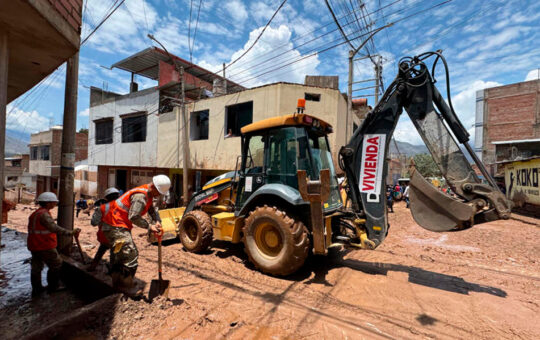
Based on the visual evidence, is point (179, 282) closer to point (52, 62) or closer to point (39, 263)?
point (39, 263)

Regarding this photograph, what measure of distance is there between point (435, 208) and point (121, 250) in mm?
4207

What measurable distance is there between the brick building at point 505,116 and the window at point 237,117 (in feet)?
58.1

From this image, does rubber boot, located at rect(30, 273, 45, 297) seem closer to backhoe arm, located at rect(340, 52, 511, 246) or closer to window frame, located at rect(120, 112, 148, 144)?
backhoe arm, located at rect(340, 52, 511, 246)

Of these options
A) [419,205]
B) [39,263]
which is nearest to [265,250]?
[419,205]

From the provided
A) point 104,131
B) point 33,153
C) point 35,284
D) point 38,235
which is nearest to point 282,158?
point 38,235

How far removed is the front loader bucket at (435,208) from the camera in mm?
3465

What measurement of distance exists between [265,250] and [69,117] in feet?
13.2

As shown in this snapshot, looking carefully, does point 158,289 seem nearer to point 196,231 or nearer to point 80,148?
point 196,231

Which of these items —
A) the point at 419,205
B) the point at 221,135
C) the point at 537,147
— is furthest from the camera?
the point at 537,147

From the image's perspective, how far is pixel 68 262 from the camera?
4.23 meters

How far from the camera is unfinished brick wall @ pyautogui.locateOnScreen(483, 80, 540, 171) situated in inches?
752

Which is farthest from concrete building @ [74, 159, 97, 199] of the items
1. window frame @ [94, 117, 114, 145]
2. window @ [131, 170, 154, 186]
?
window @ [131, 170, 154, 186]

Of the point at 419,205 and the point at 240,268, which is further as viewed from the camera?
the point at 240,268

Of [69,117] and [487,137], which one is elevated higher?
[487,137]
